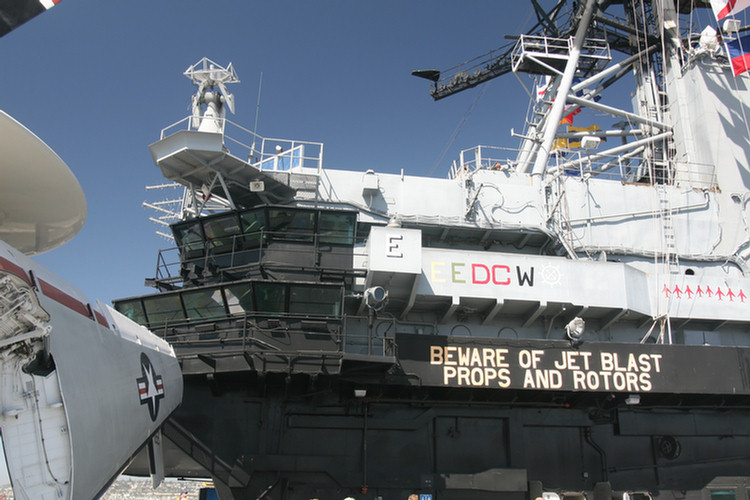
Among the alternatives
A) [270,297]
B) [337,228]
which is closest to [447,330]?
[337,228]

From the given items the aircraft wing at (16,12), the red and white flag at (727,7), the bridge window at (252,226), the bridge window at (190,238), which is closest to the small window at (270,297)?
the bridge window at (252,226)

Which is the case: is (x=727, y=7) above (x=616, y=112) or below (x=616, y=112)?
above

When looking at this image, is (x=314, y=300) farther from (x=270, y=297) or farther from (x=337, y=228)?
(x=337, y=228)

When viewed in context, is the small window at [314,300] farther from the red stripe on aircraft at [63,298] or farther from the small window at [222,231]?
the red stripe on aircraft at [63,298]

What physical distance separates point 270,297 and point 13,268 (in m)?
8.39

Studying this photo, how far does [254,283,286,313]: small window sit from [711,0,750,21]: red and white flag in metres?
19.6

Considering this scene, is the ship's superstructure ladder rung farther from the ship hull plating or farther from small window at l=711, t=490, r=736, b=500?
small window at l=711, t=490, r=736, b=500

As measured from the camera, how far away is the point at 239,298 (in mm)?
13406

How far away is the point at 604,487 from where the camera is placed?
14.5m

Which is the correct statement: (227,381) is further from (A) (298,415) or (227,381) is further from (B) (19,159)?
(B) (19,159)

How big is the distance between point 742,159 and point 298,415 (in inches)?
748

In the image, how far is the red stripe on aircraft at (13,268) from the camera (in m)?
4.88

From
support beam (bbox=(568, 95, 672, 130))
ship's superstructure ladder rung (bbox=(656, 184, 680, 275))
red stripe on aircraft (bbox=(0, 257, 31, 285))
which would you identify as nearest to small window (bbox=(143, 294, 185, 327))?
red stripe on aircraft (bbox=(0, 257, 31, 285))

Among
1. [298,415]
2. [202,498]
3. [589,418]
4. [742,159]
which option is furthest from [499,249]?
[202,498]
